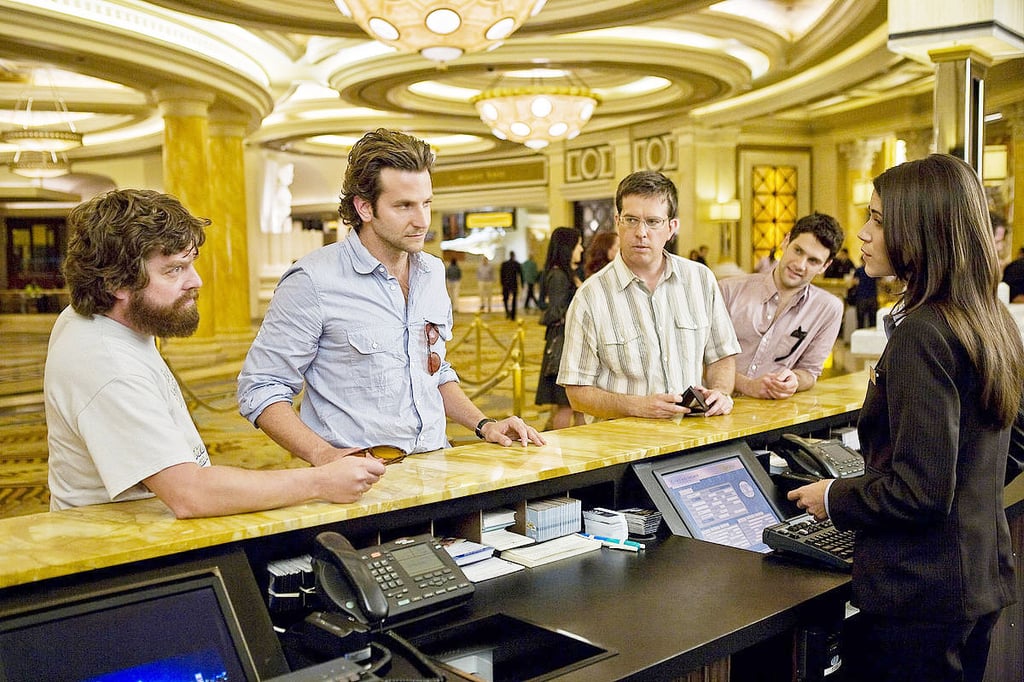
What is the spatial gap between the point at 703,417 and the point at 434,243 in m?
26.2

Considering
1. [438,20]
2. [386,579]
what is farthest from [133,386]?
[438,20]

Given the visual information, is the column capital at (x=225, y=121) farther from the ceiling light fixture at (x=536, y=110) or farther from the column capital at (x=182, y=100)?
the ceiling light fixture at (x=536, y=110)

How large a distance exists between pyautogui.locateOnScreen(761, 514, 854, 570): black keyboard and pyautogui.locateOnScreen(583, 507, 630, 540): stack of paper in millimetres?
337

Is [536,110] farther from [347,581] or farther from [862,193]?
[347,581]

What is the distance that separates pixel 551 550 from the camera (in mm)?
2266

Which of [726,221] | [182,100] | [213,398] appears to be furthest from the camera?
[726,221]

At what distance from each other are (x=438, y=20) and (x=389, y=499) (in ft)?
21.7

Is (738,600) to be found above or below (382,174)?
below

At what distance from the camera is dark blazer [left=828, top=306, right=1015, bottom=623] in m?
1.77

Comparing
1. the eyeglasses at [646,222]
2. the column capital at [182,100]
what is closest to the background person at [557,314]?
the eyeglasses at [646,222]

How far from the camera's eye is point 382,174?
2.56m

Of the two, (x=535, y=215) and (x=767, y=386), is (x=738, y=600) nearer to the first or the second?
(x=767, y=386)

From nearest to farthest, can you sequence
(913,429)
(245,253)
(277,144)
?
(913,429)
(245,253)
(277,144)

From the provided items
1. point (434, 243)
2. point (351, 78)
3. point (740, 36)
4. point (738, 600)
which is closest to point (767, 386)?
point (738, 600)
